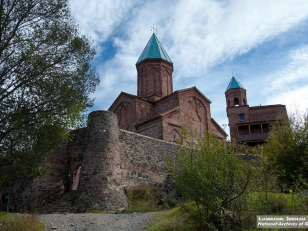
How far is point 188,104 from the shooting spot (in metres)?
21.0

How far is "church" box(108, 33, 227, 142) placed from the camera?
61.5 ft

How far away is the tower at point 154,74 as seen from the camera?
76.1 ft

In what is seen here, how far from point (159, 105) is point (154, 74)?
10.4ft

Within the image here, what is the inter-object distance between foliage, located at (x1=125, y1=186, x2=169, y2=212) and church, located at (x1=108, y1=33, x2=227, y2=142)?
237 inches

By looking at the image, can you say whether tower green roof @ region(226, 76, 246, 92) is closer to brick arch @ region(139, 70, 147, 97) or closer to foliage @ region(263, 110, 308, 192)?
brick arch @ region(139, 70, 147, 97)

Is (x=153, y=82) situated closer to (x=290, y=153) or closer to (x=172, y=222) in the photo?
(x=290, y=153)

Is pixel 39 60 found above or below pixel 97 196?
above

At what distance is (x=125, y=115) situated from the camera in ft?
72.1

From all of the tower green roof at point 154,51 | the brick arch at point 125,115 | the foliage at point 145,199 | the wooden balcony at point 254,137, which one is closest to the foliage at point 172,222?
the foliage at point 145,199

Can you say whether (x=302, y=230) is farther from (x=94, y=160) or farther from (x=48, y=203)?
(x=48, y=203)

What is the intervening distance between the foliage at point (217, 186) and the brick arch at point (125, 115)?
14.2 meters

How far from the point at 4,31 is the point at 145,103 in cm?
1419

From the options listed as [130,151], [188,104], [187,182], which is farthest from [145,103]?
[187,182]

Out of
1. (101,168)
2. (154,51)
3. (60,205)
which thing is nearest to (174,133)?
(101,168)
